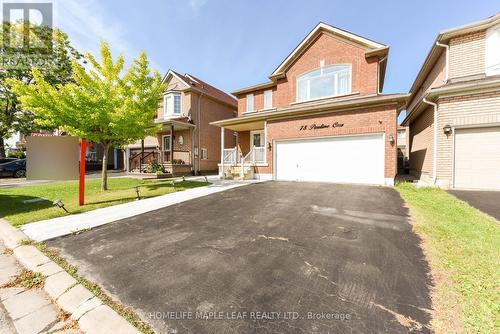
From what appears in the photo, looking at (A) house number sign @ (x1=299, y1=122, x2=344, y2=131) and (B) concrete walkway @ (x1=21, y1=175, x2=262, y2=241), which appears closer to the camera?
(B) concrete walkway @ (x1=21, y1=175, x2=262, y2=241)

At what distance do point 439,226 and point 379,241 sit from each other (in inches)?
73.5

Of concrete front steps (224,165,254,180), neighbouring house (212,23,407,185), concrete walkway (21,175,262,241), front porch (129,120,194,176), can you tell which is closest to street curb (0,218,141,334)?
concrete walkway (21,175,262,241)

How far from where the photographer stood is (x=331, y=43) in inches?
540

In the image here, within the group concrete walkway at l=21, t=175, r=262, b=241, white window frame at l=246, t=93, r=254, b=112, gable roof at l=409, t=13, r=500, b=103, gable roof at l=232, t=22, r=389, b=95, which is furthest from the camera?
white window frame at l=246, t=93, r=254, b=112

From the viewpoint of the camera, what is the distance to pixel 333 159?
39.3 ft

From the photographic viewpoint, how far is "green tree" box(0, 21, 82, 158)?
1998 cm

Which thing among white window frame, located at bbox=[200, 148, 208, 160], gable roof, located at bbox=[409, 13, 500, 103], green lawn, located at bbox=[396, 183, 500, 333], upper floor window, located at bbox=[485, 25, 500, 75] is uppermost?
gable roof, located at bbox=[409, 13, 500, 103]

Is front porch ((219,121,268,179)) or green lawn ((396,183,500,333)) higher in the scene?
front porch ((219,121,268,179))

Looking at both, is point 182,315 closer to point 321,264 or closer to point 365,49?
point 321,264

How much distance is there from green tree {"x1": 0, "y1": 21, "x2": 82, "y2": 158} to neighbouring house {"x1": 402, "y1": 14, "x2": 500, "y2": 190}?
1248 inches

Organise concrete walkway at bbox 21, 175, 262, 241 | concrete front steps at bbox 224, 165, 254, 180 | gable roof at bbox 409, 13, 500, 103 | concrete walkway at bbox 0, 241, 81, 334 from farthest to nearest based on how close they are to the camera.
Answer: concrete front steps at bbox 224, 165, 254, 180, gable roof at bbox 409, 13, 500, 103, concrete walkway at bbox 21, 175, 262, 241, concrete walkway at bbox 0, 241, 81, 334

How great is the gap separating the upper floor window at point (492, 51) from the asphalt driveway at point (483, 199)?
18.7 feet

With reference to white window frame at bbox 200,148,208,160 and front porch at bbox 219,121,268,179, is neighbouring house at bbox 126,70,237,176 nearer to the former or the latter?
white window frame at bbox 200,148,208,160

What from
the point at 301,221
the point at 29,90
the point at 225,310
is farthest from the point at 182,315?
the point at 29,90
